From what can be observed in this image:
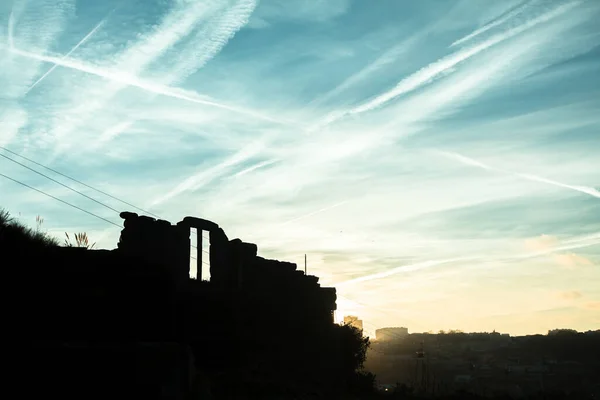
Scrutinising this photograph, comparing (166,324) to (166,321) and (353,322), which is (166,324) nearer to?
(166,321)

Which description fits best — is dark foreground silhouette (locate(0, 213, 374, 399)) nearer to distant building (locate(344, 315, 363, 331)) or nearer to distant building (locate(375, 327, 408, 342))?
distant building (locate(344, 315, 363, 331))

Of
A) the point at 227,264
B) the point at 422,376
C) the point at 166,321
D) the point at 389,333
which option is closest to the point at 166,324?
the point at 166,321

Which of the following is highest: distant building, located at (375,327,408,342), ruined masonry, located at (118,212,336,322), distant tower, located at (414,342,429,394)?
distant building, located at (375,327,408,342)

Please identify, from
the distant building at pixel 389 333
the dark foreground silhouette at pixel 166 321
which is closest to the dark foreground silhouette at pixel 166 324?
the dark foreground silhouette at pixel 166 321

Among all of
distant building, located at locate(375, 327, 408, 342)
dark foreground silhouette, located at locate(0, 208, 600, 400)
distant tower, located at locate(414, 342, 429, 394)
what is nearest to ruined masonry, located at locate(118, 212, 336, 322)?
dark foreground silhouette, located at locate(0, 208, 600, 400)

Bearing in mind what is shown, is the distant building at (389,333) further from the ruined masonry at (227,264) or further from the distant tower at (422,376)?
the ruined masonry at (227,264)

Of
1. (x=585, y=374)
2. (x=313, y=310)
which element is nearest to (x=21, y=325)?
(x=313, y=310)

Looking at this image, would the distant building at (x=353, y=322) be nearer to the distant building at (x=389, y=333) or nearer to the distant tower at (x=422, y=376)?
the distant tower at (x=422, y=376)

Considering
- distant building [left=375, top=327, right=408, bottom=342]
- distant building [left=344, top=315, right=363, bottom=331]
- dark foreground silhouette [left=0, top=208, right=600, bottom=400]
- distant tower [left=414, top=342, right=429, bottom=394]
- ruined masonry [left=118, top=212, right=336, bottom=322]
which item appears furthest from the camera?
distant building [left=375, top=327, right=408, bottom=342]

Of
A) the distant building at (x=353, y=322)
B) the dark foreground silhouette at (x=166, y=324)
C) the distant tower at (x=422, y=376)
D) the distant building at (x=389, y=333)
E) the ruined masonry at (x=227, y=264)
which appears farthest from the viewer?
the distant building at (x=389, y=333)

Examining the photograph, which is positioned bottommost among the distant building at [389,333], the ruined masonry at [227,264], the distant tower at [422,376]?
the distant tower at [422,376]

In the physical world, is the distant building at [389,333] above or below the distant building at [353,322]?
above

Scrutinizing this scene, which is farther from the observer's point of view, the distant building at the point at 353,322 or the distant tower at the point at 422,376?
the distant tower at the point at 422,376

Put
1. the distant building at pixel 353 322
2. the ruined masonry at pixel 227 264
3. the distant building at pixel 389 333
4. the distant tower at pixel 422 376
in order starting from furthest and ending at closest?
the distant building at pixel 389 333 < the distant tower at pixel 422 376 < the distant building at pixel 353 322 < the ruined masonry at pixel 227 264
